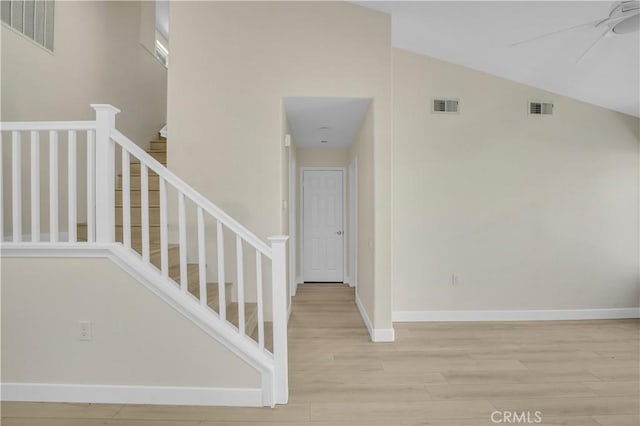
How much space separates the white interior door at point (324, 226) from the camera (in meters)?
5.85

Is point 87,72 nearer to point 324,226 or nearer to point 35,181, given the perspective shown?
point 35,181

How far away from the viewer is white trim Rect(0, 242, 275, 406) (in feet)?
7.19

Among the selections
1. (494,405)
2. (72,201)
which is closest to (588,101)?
(494,405)

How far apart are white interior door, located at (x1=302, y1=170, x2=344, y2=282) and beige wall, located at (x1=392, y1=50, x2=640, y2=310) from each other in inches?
79.3

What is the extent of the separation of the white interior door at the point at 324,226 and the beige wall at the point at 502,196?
2014mm

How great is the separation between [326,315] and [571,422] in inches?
99.0

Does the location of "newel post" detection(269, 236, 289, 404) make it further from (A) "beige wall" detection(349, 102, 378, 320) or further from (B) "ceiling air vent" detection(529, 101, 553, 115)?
(B) "ceiling air vent" detection(529, 101, 553, 115)

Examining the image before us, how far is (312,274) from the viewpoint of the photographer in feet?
19.2

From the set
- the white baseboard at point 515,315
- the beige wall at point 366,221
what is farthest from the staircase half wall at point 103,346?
the white baseboard at point 515,315

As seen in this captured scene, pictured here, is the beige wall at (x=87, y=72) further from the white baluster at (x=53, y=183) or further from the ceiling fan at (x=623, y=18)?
the ceiling fan at (x=623, y=18)

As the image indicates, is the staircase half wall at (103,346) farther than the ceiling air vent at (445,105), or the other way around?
the ceiling air vent at (445,105)

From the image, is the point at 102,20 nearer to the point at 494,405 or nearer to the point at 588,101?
the point at 494,405

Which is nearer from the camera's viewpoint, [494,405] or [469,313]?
[494,405]

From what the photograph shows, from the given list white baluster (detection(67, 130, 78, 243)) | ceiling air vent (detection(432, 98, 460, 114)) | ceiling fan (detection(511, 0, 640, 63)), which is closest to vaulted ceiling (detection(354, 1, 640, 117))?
ceiling fan (detection(511, 0, 640, 63))
